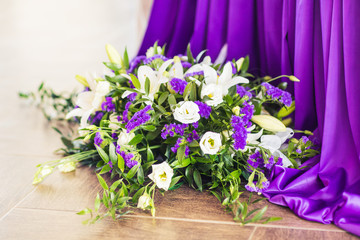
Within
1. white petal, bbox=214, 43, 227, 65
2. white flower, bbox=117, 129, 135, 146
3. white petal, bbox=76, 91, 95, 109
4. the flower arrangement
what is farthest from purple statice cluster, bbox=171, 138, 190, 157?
white petal, bbox=214, 43, 227, 65

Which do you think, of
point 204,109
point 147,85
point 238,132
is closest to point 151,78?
point 147,85

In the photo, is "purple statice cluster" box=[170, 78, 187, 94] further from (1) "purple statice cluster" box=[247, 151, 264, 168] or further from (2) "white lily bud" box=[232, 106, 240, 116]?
(1) "purple statice cluster" box=[247, 151, 264, 168]

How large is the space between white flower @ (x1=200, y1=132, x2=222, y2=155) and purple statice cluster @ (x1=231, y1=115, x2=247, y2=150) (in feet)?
0.13

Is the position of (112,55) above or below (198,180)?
above

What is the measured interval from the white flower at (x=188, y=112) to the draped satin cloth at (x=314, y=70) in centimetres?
29

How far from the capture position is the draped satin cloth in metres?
0.94

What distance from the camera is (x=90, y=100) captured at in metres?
1.15

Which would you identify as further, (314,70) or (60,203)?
(314,70)

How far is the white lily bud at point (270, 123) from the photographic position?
40.1 inches

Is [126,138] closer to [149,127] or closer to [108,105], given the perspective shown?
[149,127]

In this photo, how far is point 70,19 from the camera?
4441 millimetres

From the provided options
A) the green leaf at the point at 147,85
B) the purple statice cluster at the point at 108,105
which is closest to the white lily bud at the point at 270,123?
the green leaf at the point at 147,85

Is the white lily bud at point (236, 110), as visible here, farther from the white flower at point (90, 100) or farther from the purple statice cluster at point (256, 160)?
the white flower at point (90, 100)

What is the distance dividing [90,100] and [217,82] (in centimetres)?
39
